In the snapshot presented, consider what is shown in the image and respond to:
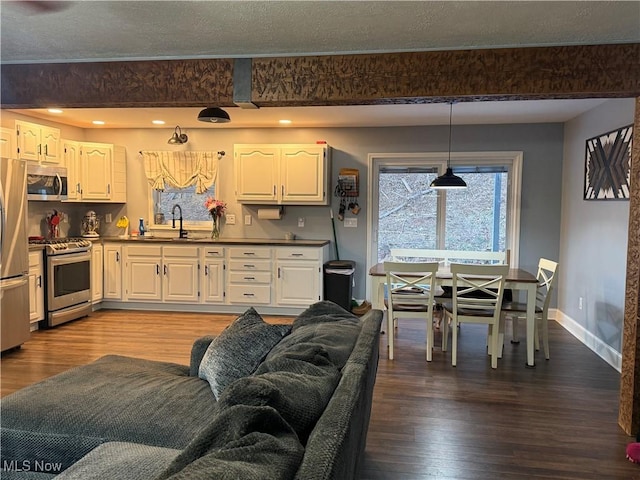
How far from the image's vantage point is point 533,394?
344 cm

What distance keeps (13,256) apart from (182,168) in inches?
99.8

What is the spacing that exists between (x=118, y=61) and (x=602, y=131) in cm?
428

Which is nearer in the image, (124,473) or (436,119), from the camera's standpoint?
(124,473)

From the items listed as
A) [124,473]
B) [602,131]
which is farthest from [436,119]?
[124,473]

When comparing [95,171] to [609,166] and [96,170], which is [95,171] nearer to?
[96,170]

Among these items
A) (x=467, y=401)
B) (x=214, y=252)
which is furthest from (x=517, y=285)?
(x=214, y=252)

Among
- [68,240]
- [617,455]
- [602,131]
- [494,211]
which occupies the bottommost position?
[617,455]

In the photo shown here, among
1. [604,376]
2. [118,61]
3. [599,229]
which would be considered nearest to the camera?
[118,61]

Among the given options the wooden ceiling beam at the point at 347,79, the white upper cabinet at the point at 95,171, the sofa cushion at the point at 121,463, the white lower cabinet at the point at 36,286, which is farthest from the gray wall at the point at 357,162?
the sofa cushion at the point at 121,463

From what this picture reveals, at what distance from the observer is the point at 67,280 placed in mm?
5293

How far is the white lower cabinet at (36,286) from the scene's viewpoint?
4.87 meters

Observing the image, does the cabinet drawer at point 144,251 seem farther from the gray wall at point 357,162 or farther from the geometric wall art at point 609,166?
the geometric wall art at point 609,166

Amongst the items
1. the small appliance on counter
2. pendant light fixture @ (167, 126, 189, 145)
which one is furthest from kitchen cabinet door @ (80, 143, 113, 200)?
pendant light fixture @ (167, 126, 189, 145)

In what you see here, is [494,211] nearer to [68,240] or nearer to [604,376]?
[604,376]
